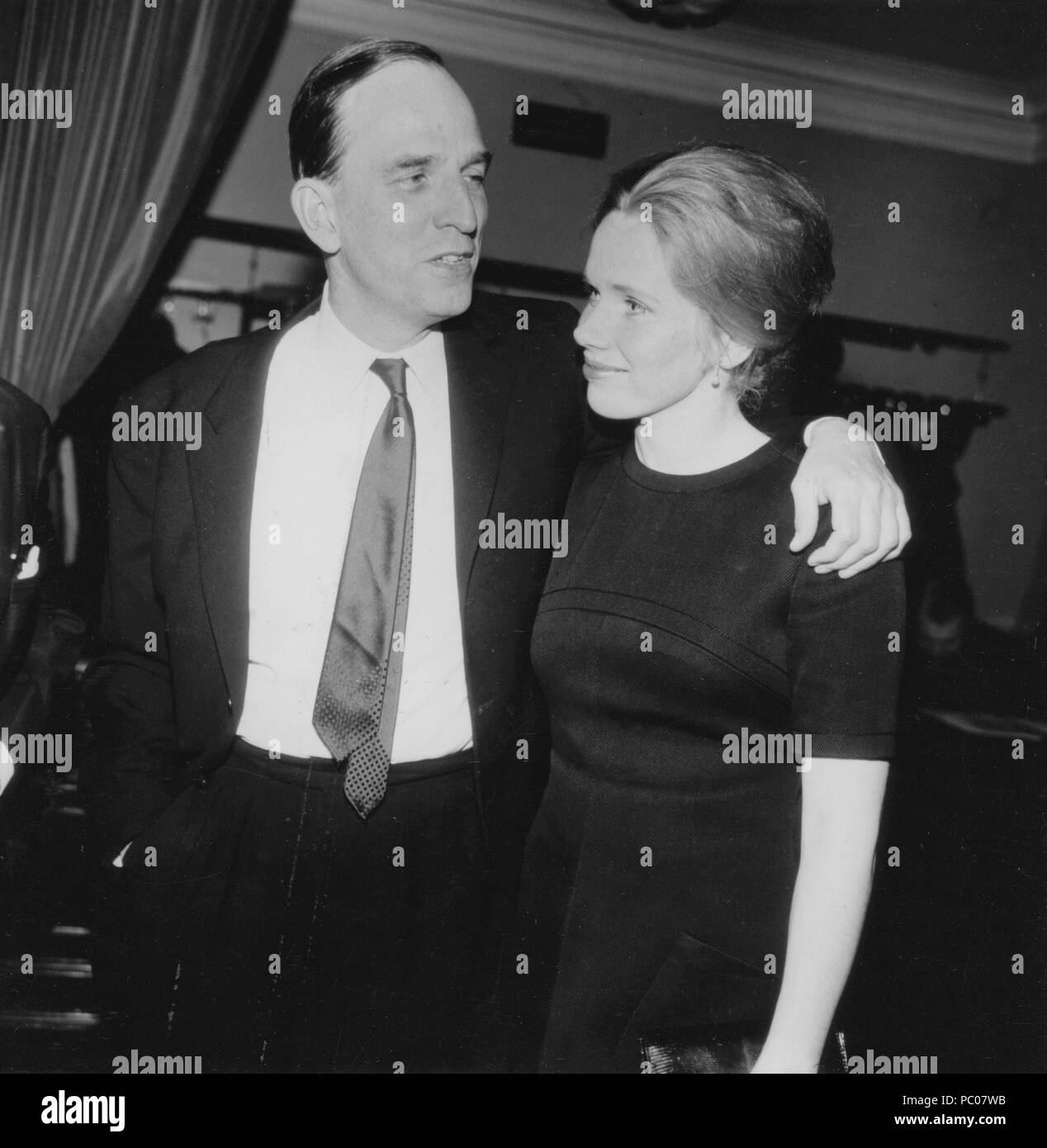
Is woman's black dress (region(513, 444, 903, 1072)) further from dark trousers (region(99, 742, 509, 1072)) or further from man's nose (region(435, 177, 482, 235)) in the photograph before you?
man's nose (region(435, 177, 482, 235))

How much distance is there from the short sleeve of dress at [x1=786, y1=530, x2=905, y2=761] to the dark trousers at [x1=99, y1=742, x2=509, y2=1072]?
66 cm

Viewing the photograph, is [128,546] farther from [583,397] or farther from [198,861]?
[583,397]

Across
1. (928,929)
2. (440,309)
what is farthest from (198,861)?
(928,929)

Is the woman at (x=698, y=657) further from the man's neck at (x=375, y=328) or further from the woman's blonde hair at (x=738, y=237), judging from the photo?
the man's neck at (x=375, y=328)

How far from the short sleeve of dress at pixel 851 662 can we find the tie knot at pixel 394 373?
2.59ft

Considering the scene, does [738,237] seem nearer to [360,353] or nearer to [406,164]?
[406,164]

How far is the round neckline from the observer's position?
4.96 ft

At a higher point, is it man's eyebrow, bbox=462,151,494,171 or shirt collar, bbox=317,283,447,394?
man's eyebrow, bbox=462,151,494,171

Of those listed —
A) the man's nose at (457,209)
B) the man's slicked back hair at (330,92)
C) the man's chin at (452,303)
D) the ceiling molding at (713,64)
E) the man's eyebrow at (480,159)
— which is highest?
the ceiling molding at (713,64)

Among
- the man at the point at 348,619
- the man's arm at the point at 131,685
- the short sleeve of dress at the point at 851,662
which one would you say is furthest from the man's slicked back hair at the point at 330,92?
the short sleeve of dress at the point at 851,662

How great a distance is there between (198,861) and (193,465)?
0.73m

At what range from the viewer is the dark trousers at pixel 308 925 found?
1.75 m

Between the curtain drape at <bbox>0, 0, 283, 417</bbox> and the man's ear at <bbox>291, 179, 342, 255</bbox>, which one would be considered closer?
the man's ear at <bbox>291, 179, 342, 255</bbox>

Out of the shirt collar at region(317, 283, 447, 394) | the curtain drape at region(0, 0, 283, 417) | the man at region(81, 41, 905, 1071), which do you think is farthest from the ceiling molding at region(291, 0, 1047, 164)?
the shirt collar at region(317, 283, 447, 394)
